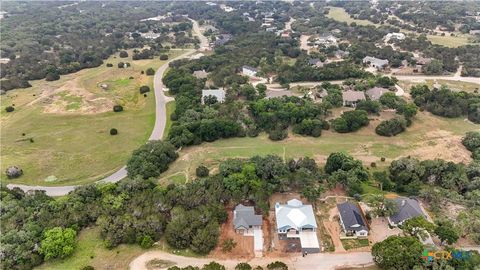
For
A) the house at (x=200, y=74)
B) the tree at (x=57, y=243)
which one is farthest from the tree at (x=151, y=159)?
the house at (x=200, y=74)

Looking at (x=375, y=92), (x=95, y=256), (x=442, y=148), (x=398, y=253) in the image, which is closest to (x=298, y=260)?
(x=398, y=253)

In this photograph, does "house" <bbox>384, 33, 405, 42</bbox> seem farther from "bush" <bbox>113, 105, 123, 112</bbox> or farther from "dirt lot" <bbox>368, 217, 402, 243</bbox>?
"dirt lot" <bbox>368, 217, 402, 243</bbox>

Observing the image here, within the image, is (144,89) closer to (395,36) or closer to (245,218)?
(245,218)

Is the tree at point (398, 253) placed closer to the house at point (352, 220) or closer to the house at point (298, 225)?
the house at point (352, 220)

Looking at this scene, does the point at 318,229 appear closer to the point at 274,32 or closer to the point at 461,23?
the point at 274,32

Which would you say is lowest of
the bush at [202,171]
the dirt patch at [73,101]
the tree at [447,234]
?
the dirt patch at [73,101]

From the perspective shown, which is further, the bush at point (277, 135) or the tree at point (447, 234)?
the bush at point (277, 135)
